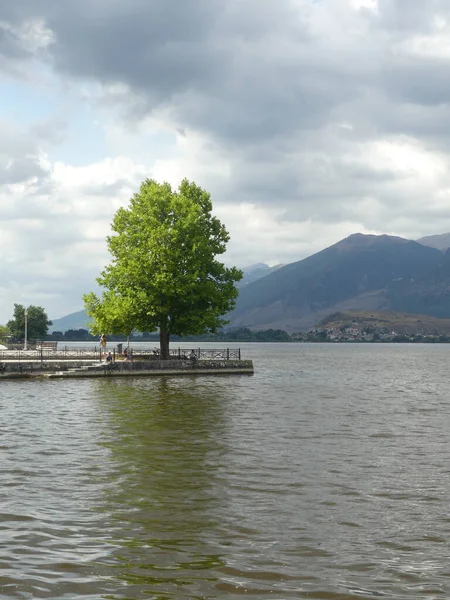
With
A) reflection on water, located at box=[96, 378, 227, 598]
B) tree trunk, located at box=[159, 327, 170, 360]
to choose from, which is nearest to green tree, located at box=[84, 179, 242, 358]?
tree trunk, located at box=[159, 327, 170, 360]

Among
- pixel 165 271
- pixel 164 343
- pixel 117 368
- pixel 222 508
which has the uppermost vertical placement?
pixel 165 271

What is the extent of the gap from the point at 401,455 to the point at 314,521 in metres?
9.95

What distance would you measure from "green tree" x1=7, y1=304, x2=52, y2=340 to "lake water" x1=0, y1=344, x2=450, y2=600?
480 feet

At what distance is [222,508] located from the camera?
51.0ft

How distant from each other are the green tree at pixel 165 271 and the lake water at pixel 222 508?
36.0m

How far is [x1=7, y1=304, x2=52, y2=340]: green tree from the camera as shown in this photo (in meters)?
174

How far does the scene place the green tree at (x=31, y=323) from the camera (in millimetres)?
174125

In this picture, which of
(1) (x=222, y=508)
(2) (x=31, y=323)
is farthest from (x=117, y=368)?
(2) (x=31, y=323)

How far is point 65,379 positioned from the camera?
2509 inches

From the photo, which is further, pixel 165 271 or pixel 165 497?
pixel 165 271

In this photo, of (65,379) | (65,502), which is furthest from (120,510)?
(65,379)

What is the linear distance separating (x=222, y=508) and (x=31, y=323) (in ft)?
547

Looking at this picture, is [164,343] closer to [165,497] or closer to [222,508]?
[165,497]

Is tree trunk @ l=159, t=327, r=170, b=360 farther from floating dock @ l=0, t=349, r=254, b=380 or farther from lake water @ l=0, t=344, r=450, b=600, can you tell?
lake water @ l=0, t=344, r=450, b=600
